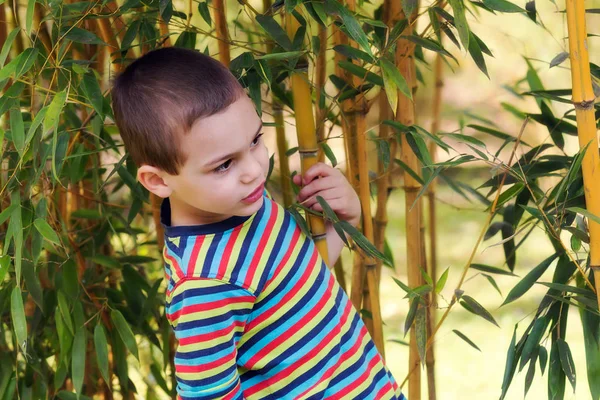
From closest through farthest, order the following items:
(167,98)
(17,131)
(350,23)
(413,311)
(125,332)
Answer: (167,98) < (350,23) < (17,131) < (413,311) < (125,332)

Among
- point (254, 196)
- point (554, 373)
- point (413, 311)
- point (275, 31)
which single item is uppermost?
point (275, 31)

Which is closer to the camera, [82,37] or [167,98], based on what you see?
[167,98]

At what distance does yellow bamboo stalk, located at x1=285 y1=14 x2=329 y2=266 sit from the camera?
3.90 feet

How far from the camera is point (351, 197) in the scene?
1.25m

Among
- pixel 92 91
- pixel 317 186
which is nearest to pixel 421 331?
pixel 317 186

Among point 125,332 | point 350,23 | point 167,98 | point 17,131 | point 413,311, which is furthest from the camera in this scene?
point 125,332

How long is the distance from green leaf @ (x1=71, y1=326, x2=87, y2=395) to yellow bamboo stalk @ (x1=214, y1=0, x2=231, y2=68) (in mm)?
515

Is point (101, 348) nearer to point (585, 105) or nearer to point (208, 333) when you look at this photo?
point (208, 333)

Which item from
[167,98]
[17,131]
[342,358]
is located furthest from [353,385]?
[17,131]

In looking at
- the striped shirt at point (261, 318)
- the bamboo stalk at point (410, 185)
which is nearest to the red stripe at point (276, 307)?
→ the striped shirt at point (261, 318)

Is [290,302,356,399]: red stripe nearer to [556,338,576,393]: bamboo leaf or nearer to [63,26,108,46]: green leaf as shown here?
[556,338,576,393]: bamboo leaf

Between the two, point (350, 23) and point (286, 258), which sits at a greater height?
point (350, 23)

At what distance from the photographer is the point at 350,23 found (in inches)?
42.8

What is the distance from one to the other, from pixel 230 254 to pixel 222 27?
17.4 inches
